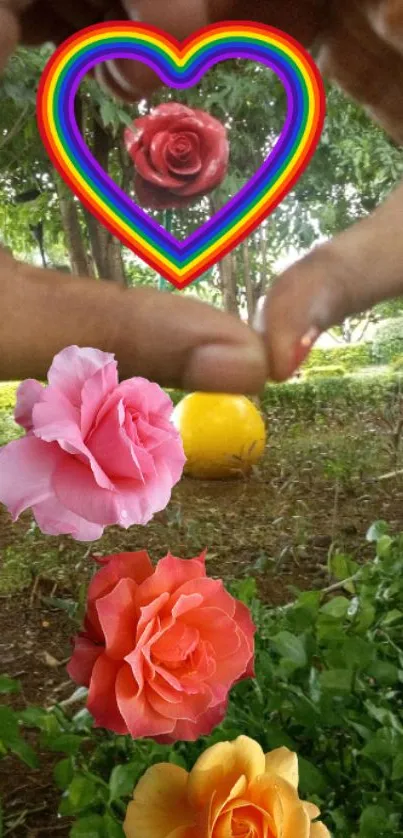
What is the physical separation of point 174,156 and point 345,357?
187 mm

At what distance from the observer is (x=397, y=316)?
1.57 feet

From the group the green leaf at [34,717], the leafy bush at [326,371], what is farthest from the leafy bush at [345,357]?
the green leaf at [34,717]

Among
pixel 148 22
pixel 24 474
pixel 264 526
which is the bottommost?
pixel 264 526

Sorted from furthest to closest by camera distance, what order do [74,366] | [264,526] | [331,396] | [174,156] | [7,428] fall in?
1. [264,526]
2. [331,396]
3. [7,428]
4. [174,156]
5. [74,366]

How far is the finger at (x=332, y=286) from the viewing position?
25 cm

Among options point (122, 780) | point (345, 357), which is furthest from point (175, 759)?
point (345, 357)

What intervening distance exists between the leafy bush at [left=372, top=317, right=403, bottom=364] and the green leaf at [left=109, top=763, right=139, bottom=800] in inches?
10.1

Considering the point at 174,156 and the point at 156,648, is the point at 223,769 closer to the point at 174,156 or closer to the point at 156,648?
the point at 156,648

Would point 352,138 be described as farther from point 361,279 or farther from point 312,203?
point 361,279

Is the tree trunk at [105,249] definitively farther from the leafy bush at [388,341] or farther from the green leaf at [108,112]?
the leafy bush at [388,341]

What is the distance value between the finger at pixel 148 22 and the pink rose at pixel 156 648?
0.52ft

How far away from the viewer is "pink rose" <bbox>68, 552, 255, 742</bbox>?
29 centimetres

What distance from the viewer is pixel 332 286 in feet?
0.87

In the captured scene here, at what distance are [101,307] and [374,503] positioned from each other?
57 cm
